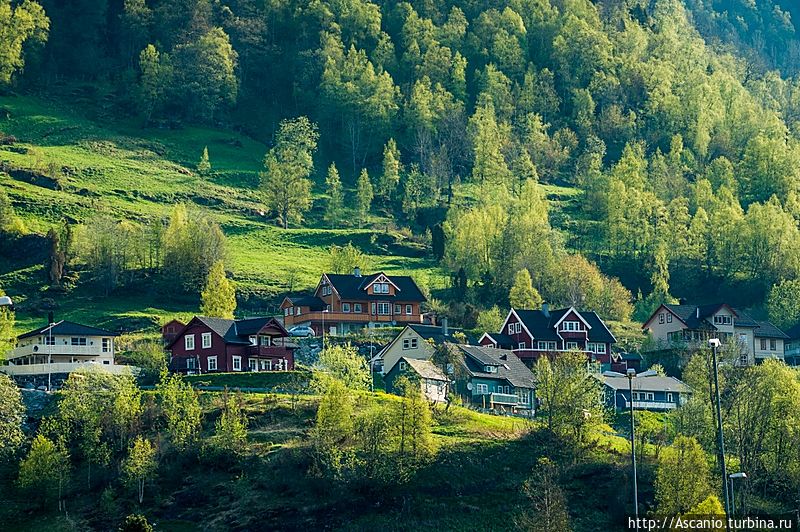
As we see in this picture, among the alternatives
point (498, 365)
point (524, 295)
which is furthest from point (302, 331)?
point (524, 295)

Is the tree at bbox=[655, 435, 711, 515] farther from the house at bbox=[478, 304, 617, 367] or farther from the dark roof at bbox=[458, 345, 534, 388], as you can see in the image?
the house at bbox=[478, 304, 617, 367]

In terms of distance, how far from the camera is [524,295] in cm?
14188

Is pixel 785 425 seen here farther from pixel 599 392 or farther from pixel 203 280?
pixel 203 280

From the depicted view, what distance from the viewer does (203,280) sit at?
142500mm

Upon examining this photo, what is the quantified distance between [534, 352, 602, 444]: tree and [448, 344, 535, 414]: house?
8.46m

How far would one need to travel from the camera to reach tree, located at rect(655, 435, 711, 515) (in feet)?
271

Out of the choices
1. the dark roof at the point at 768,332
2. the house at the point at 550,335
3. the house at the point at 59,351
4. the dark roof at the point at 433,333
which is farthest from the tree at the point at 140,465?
the dark roof at the point at 768,332

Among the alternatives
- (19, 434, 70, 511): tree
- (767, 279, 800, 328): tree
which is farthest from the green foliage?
(19, 434, 70, 511): tree

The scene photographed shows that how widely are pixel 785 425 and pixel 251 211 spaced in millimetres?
95118

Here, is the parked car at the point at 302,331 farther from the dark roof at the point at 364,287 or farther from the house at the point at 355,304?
the dark roof at the point at 364,287

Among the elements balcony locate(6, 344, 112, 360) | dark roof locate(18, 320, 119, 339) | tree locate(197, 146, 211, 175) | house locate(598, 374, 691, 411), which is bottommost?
house locate(598, 374, 691, 411)

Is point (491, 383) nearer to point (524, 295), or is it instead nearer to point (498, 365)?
point (498, 365)

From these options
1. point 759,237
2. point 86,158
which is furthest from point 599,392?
point 86,158

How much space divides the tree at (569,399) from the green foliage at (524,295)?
124 ft
